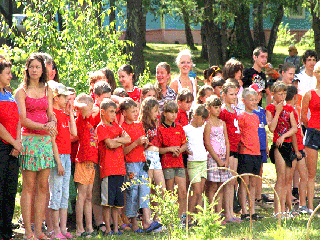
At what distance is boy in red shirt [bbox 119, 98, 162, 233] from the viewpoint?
6.11 meters

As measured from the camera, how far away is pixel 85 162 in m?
5.92

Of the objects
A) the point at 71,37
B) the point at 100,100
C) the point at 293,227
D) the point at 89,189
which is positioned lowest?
the point at 293,227

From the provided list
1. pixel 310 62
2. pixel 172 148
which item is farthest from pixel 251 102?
pixel 310 62

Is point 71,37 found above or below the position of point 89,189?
above

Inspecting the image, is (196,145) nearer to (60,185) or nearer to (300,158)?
(300,158)

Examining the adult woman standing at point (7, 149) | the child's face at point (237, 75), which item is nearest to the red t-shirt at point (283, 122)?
the child's face at point (237, 75)

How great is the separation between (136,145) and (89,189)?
77cm

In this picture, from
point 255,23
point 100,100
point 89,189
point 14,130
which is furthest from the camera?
point 255,23

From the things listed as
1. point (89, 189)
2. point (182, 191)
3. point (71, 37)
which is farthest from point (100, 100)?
point (71, 37)

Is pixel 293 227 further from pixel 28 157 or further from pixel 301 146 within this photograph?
pixel 28 157

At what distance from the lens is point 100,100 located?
20.7 ft

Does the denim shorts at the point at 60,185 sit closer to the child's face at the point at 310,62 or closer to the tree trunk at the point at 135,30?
the child's face at the point at 310,62

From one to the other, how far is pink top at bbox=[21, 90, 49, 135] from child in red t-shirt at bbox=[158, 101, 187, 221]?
159 centimetres

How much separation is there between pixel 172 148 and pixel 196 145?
431 mm
